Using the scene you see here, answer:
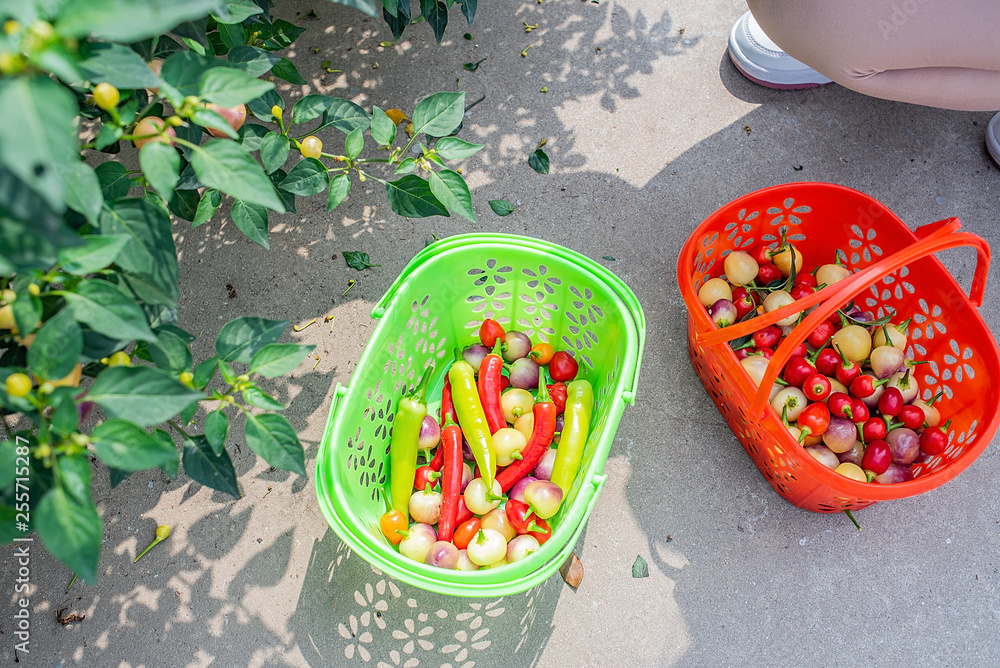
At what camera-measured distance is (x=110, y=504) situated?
66.8 inches

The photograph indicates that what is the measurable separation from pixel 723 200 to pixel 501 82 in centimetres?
81

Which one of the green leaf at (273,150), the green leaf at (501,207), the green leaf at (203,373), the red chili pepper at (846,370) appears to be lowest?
Answer: the red chili pepper at (846,370)

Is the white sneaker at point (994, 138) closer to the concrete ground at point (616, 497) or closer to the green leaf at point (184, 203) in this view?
the concrete ground at point (616, 497)

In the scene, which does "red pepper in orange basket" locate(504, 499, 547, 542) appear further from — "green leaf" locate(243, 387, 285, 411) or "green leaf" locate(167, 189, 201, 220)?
"green leaf" locate(167, 189, 201, 220)

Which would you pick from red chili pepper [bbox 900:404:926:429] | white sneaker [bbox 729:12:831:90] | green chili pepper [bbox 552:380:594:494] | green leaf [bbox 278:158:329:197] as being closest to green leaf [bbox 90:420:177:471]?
green leaf [bbox 278:158:329:197]

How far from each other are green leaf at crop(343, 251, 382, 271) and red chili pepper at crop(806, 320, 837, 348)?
120 cm

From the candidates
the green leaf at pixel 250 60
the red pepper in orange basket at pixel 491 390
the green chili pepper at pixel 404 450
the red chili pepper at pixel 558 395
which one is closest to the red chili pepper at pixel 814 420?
the red chili pepper at pixel 558 395

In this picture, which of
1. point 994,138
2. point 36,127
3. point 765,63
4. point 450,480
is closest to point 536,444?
point 450,480

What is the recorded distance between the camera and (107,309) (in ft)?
2.59

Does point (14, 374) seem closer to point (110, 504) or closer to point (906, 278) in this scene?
point (110, 504)

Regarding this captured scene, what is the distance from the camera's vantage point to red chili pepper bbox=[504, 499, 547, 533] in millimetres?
1422

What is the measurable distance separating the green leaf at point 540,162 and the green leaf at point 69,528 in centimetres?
152

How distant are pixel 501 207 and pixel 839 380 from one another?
3.38ft

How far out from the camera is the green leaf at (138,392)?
0.77m
